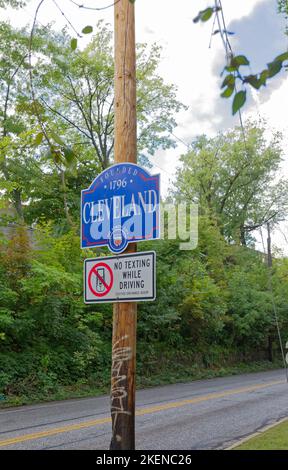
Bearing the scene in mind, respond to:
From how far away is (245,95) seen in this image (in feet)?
7.43

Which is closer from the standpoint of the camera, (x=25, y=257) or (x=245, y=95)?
(x=245, y=95)

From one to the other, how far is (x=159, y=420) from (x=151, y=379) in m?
9.19

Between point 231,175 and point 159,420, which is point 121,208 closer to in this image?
point 159,420

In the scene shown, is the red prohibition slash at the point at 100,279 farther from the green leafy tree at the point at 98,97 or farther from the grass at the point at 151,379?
the green leafy tree at the point at 98,97

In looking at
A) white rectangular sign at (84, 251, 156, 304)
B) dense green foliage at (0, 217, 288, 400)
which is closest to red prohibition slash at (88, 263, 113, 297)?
white rectangular sign at (84, 251, 156, 304)

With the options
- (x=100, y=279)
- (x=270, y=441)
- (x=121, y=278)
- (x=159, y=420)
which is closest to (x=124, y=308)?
(x=121, y=278)

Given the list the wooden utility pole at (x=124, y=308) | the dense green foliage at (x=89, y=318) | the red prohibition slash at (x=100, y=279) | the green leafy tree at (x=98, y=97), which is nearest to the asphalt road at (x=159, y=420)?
the dense green foliage at (x=89, y=318)

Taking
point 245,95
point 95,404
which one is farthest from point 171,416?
point 245,95

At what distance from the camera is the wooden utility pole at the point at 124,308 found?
4.77 metres

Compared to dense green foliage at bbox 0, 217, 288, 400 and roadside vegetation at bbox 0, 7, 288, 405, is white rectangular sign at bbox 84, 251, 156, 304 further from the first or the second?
dense green foliage at bbox 0, 217, 288, 400

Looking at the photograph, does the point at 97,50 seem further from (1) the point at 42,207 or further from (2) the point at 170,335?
(2) the point at 170,335

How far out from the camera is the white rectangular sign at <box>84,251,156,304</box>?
15.6 ft
